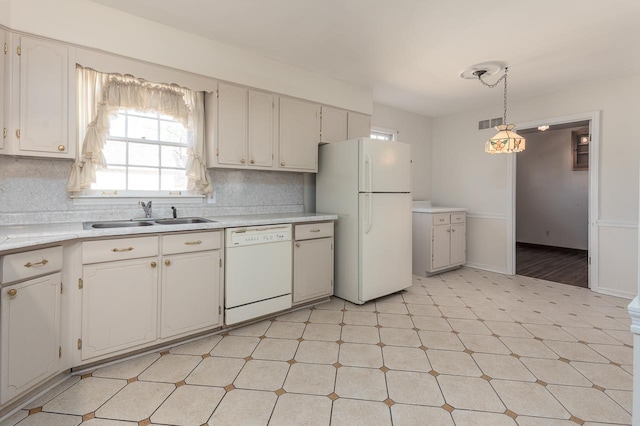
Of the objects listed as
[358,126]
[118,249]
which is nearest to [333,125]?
[358,126]

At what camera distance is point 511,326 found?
2877 mm

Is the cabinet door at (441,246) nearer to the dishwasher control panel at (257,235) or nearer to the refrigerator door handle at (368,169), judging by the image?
the refrigerator door handle at (368,169)

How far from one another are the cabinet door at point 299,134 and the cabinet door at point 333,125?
85 mm

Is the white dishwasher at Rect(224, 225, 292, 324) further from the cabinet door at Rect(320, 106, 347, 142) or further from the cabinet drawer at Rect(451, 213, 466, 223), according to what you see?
the cabinet drawer at Rect(451, 213, 466, 223)

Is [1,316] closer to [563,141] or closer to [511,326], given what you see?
[511,326]

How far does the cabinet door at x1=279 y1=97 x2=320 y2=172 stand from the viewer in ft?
11.0

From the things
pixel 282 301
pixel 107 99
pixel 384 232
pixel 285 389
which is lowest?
pixel 285 389

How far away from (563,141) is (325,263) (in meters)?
6.33

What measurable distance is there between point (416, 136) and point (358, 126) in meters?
1.80

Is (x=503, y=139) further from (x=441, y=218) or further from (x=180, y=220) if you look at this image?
(x=180, y=220)

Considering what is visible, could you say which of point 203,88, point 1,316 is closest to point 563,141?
point 203,88

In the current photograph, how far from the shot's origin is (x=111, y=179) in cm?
269

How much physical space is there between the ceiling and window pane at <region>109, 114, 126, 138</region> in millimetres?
819

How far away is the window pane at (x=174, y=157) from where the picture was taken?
2986mm
